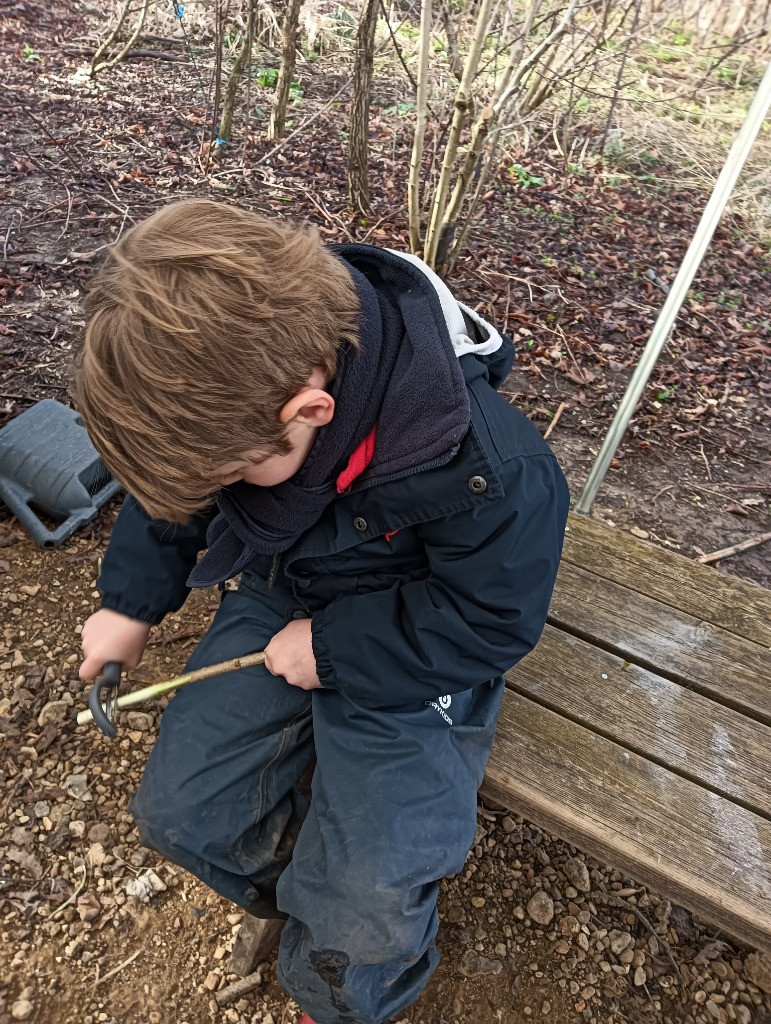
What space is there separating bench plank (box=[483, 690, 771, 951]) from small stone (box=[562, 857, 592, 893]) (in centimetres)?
69

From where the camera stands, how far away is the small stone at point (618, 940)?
2121mm

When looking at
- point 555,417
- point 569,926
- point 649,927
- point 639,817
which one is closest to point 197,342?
point 639,817

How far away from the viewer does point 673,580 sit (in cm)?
223

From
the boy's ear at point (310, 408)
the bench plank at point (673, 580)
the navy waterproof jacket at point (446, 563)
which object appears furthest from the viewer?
the bench plank at point (673, 580)

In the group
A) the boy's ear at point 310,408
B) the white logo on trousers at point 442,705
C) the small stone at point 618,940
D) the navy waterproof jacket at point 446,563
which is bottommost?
the small stone at point 618,940

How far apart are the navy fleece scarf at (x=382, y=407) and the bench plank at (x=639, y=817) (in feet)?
2.41

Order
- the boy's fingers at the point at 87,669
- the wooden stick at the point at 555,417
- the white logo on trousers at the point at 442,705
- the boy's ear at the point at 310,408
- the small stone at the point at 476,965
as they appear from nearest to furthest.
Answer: the boy's ear at the point at 310,408, the white logo on trousers at the point at 442,705, the boy's fingers at the point at 87,669, the small stone at the point at 476,965, the wooden stick at the point at 555,417

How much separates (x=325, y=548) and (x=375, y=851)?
60 centimetres

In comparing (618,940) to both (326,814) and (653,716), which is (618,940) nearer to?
(653,716)

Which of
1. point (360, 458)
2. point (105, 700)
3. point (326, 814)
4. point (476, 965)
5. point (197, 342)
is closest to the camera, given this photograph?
point (197, 342)

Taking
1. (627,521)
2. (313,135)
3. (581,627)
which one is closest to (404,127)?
(313,135)

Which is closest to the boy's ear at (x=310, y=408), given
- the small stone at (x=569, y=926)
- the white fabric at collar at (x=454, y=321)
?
the white fabric at collar at (x=454, y=321)

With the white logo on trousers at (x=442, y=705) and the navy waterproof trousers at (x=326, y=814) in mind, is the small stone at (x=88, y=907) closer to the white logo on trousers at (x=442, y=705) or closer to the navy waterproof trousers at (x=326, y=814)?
the navy waterproof trousers at (x=326, y=814)

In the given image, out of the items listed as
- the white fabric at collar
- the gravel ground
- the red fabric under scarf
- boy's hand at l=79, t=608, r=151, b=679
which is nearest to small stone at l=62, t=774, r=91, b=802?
the gravel ground
